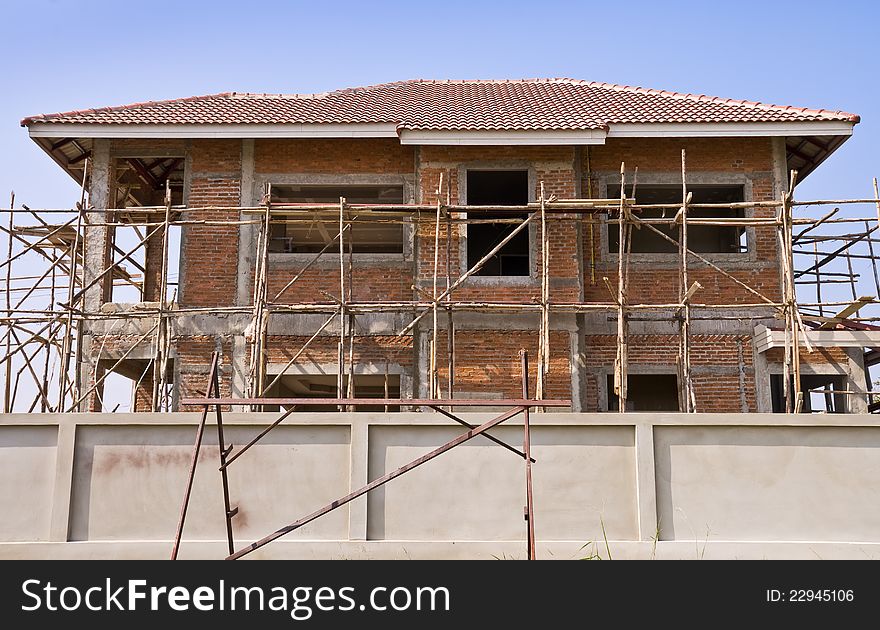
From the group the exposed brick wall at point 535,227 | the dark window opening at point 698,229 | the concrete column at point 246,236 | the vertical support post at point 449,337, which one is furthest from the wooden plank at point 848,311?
the concrete column at point 246,236

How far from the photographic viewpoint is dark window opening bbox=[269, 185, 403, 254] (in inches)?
513

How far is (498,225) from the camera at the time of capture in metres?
16.8

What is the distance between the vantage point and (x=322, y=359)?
43.7 feet

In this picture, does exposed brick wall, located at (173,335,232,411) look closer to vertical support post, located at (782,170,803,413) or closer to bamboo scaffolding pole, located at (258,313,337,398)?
bamboo scaffolding pole, located at (258,313,337,398)

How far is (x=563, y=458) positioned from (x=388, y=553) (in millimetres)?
1769

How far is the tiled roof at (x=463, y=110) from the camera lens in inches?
529

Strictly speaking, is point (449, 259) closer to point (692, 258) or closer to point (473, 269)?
point (473, 269)

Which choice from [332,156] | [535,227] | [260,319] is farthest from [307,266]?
[535,227]

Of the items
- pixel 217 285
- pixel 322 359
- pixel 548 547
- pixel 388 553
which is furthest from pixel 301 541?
pixel 217 285

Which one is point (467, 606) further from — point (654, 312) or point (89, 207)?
point (89, 207)

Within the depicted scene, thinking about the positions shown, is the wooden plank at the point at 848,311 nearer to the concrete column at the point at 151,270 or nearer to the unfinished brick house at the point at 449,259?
the unfinished brick house at the point at 449,259

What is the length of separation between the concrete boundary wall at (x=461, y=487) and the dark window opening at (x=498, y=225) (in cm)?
730

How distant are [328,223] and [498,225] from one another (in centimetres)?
338

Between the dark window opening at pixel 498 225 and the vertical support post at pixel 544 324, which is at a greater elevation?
the dark window opening at pixel 498 225
